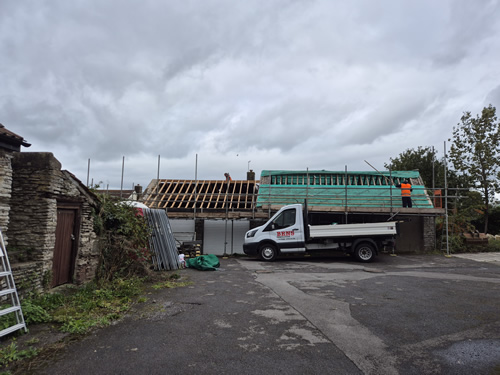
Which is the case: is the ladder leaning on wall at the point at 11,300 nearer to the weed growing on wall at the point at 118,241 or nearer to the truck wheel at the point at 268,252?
the weed growing on wall at the point at 118,241

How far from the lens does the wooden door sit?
7.12 metres

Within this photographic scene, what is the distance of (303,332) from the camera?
4.73 meters

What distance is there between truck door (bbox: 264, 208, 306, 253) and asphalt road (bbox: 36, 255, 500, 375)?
198 inches

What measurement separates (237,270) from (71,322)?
6.97 meters

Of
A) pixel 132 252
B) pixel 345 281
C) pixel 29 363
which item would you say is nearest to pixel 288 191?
pixel 345 281

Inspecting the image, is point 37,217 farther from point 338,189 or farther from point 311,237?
point 338,189

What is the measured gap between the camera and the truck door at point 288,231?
13703mm

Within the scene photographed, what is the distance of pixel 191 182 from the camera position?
20.4 metres

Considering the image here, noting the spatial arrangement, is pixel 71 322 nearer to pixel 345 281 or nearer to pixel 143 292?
pixel 143 292

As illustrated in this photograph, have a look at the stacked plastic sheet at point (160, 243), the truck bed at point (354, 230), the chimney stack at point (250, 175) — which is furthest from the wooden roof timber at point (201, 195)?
the stacked plastic sheet at point (160, 243)

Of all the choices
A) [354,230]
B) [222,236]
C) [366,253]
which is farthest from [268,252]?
[222,236]

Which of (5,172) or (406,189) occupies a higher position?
(406,189)

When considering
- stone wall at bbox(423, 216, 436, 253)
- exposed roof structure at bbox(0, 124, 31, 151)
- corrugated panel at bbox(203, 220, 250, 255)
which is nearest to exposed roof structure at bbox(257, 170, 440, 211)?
stone wall at bbox(423, 216, 436, 253)

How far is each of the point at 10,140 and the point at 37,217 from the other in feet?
5.17
